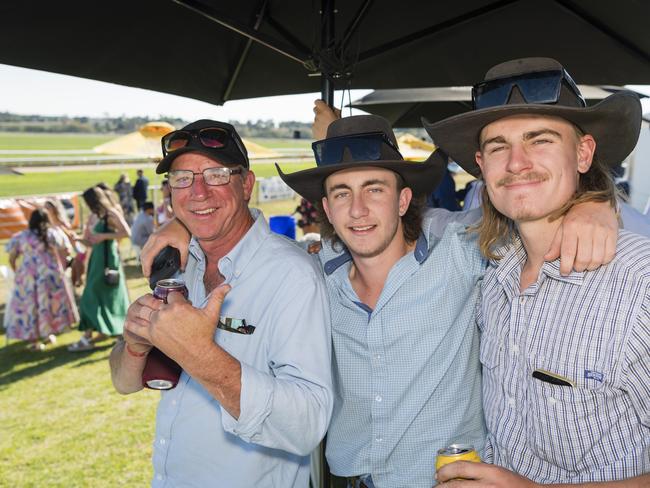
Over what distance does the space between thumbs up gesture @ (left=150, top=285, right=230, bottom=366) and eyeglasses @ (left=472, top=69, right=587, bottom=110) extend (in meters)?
1.04

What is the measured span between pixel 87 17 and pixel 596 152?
2.53m

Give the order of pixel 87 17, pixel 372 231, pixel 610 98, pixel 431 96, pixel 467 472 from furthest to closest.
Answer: pixel 431 96
pixel 87 17
pixel 372 231
pixel 610 98
pixel 467 472

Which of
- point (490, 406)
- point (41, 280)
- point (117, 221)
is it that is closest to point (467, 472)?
point (490, 406)

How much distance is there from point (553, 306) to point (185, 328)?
1.05 meters

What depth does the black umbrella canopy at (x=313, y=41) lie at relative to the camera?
9.66 feet

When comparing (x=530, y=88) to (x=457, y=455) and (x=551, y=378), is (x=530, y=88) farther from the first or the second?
(x=457, y=455)

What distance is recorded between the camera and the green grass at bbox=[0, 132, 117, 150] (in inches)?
3000

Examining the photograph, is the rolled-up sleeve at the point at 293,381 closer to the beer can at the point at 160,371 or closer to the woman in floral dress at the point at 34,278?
the beer can at the point at 160,371

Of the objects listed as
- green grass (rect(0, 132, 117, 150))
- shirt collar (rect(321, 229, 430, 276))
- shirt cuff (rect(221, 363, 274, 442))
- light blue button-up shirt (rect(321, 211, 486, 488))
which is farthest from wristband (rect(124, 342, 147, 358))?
green grass (rect(0, 132, 117, 150))

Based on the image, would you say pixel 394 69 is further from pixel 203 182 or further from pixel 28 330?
pixel 28 330

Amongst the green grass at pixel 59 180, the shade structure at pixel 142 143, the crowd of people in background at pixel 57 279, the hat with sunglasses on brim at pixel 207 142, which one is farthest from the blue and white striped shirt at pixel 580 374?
the green grass at pixel 59 180

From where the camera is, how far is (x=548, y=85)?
176 cm

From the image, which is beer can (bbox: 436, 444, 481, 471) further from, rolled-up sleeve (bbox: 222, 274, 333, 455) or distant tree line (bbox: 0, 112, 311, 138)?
distant tree line (bbox: 0, 112, 311, 138)

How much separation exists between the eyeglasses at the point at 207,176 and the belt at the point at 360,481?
51.2 inches
